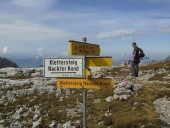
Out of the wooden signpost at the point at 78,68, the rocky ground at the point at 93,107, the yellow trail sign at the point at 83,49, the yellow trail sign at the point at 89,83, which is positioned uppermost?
the yellow trail sign at the point at 83,49

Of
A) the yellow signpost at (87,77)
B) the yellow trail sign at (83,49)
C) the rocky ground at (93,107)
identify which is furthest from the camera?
the rocky ground at (93,107)

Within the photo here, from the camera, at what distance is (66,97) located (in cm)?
3872

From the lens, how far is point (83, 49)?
16.3m

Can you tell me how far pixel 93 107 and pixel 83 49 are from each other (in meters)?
17.8

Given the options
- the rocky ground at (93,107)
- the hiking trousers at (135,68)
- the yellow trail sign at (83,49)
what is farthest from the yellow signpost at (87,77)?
the hiking trousers at (135,68)

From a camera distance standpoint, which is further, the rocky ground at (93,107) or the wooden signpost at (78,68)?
the rocky ground at (93,107)

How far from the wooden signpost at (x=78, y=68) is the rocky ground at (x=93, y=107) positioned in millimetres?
10253

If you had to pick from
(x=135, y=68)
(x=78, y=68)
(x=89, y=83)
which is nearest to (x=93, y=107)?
(x=135, y=68)

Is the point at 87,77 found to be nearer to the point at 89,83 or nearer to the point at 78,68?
the point at 89,83

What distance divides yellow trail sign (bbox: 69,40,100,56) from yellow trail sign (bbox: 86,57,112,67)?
42cm

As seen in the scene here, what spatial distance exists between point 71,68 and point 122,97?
1791 cm

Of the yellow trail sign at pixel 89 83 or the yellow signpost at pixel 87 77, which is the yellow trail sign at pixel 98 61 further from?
the yellow trail sign at pixel 89 83

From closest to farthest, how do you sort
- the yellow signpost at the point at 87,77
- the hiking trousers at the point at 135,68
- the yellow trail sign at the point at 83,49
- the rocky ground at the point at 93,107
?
the yellow trail sign at the point at 83,49
the yellow signpost at the point at 87,77
the rocky ground at the point at 93,107
the hiking trousers at the point at 135,68

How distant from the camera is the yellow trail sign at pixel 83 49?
15.7 m
